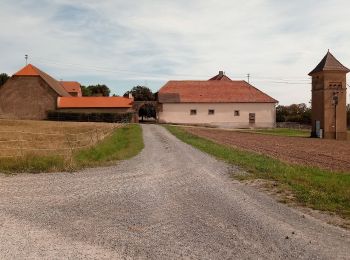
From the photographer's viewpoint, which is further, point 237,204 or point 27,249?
point 237,204

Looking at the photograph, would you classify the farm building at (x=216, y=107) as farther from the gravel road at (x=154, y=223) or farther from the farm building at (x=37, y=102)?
the gravel road at (x=154, y=223)

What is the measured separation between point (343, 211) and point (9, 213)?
21.5 feet

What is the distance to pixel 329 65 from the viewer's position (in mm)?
52938

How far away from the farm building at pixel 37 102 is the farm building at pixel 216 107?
6.45 meters

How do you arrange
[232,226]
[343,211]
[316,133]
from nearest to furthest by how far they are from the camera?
1. [232,226]
2. [343,211]
3. [316,133]

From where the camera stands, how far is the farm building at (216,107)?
220 ft

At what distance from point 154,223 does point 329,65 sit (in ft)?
164

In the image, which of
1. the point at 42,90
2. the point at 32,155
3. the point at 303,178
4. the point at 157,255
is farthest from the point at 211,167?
the point at 42,90

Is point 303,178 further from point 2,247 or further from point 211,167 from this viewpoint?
point 2,247

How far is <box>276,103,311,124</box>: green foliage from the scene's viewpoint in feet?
278

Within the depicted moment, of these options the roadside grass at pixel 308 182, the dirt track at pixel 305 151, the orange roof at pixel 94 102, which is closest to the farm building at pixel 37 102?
the orange roof at pixel 94 102

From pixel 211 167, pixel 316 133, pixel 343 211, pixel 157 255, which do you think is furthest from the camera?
pixel 316 133

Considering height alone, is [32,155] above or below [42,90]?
below

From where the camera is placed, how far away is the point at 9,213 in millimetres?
8648
